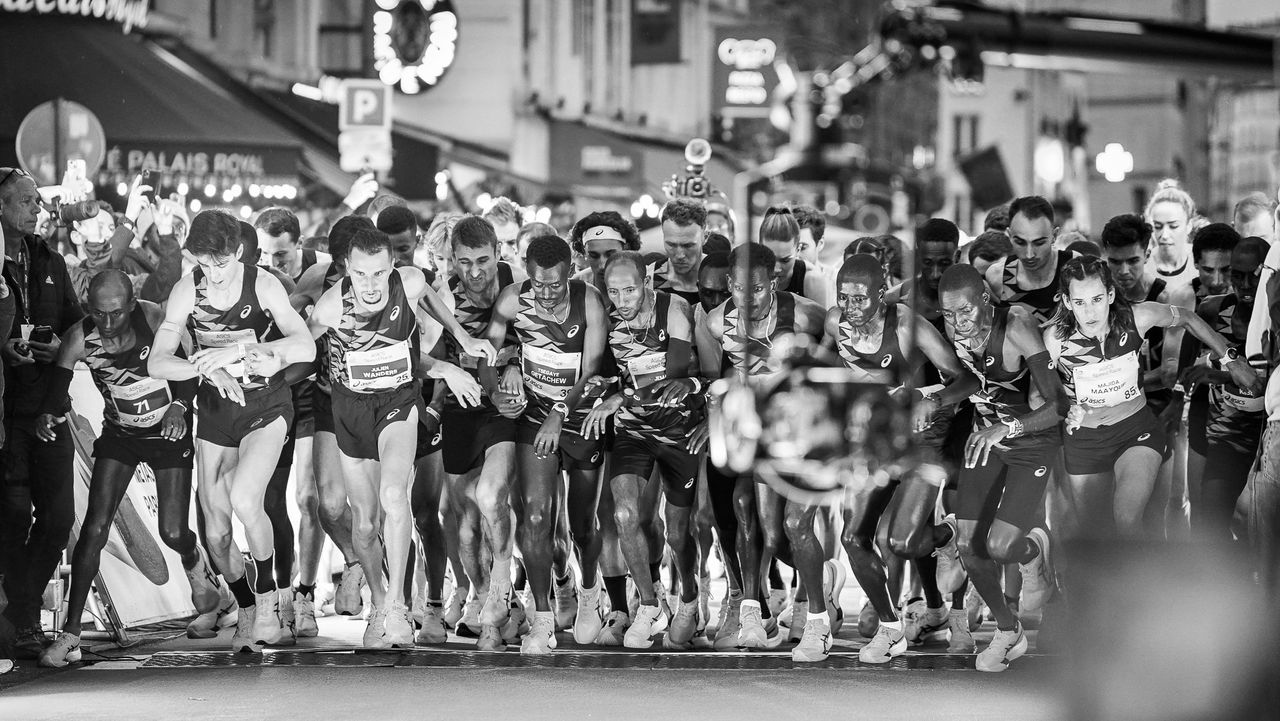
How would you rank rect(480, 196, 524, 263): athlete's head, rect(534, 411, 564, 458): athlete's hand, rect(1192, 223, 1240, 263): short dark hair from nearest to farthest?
rect(534, 411, 564, 458): athlete's hand → rect(1192, 223, 1240, 263): short dark hair → rect(480, 196, 524, 263): athlete's head

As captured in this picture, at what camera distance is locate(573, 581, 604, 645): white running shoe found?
8.38m

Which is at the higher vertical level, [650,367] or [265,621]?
[650,367]

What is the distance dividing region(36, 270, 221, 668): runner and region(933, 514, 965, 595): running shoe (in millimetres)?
3756

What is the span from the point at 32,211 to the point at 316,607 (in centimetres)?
302

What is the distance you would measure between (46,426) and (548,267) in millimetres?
2550

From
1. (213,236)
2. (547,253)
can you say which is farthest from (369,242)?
(547,253)

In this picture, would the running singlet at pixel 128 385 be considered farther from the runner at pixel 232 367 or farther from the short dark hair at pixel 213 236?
the short dark hair at pixel 213 236

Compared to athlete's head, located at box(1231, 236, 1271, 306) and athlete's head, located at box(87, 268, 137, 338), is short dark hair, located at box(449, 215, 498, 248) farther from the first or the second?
athlete's head, located at box(1231, 236, 1271, 306)

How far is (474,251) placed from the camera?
27.4 feet

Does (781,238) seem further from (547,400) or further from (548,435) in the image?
(548,435)

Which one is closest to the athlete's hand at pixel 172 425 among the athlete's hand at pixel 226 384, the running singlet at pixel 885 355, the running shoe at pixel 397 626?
the athlete's hand at pixel 226 384

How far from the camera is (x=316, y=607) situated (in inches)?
385

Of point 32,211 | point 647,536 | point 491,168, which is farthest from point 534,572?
point 491,168

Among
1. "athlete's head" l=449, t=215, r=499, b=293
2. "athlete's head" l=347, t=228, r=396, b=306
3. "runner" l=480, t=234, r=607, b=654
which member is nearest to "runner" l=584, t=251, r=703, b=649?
"runner" l=480, t=234, r=607, b=654
